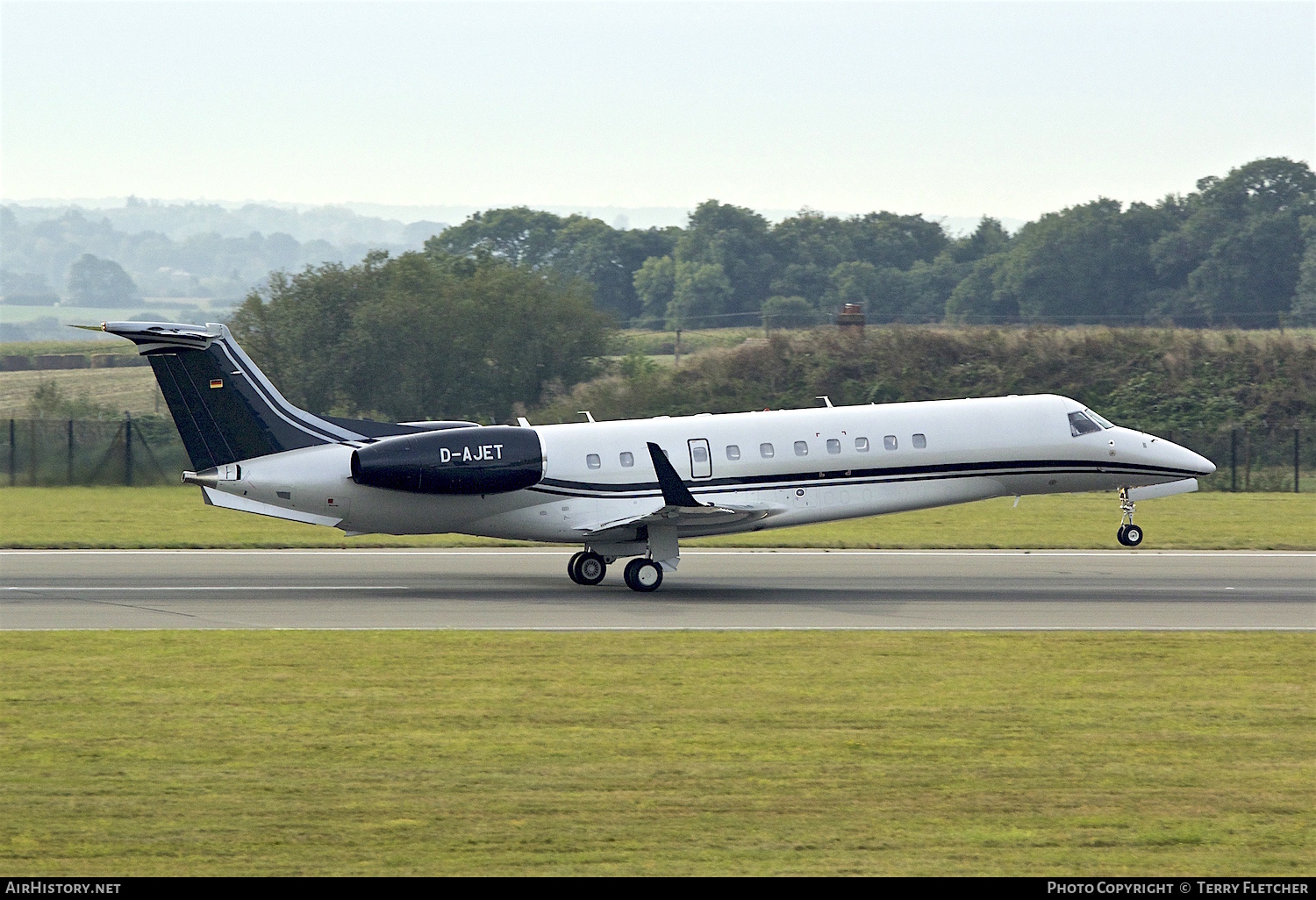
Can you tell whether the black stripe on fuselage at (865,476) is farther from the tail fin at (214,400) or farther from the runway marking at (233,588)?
the tail fin at (214,400)

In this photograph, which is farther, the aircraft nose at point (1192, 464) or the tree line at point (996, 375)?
the tree line at point (996, 375)

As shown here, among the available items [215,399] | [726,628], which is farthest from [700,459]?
[215,399]

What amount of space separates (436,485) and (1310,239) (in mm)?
89025

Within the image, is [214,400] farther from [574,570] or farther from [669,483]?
[669,483]

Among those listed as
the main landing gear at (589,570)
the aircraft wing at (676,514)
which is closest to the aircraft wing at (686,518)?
the aircraft wing at (676,514)

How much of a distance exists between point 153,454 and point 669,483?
28.8 meters

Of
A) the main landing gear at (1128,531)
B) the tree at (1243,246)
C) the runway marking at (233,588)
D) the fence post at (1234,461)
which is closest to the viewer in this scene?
the runway marking at (233,588)

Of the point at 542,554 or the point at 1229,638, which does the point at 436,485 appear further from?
A: the point at 1229,638

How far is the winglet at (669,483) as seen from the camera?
2352 centimetres

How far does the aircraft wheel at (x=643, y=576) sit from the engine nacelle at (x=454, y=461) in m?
2.23

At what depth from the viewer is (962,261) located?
113 meters

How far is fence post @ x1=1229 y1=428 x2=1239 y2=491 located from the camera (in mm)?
47094

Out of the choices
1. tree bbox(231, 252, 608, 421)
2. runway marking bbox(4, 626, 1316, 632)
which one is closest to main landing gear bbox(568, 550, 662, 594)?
runway marking bbox(4, 626, 1316, 632)

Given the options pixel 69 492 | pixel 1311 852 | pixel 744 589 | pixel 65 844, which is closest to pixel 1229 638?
pixel 744 589
